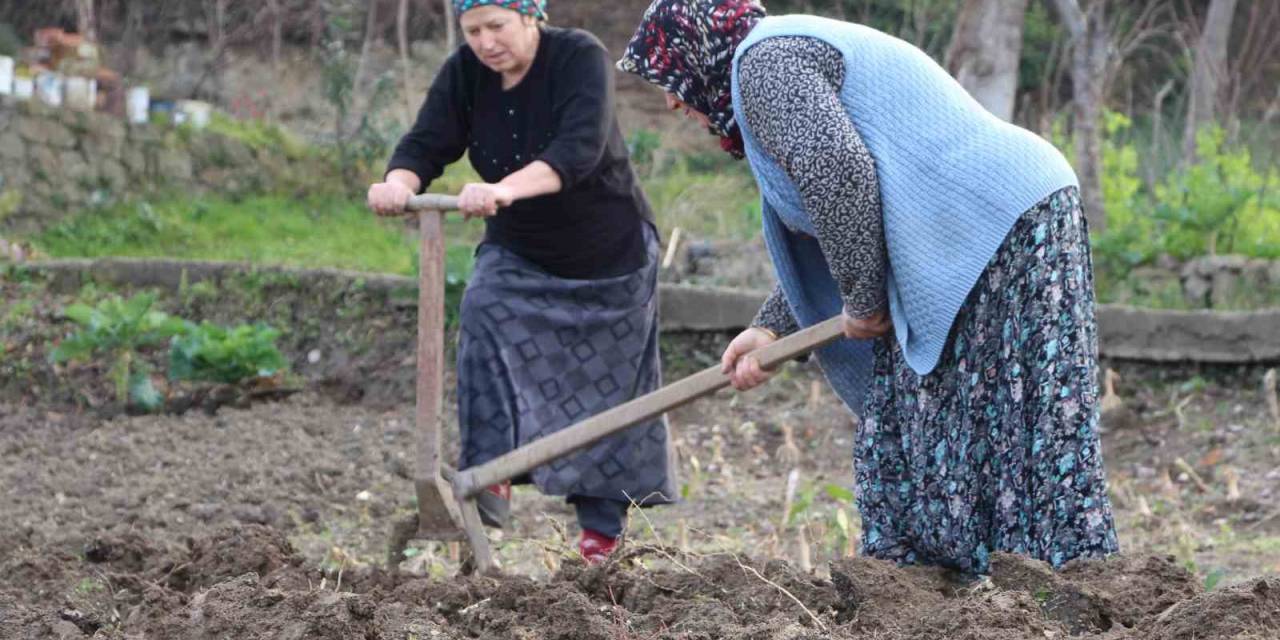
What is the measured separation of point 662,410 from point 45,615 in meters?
1.22

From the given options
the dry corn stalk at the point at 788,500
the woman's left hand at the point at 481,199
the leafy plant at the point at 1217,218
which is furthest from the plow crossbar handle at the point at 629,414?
the leafy plant at the point at 1217,218

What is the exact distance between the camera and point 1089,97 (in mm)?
7453

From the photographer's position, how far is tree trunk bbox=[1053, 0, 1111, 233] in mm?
7434

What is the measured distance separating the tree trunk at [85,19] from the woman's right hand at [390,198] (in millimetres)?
7300

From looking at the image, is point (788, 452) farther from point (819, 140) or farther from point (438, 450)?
point (819, 140)

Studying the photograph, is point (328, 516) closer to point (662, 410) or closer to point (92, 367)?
point (662, 410)

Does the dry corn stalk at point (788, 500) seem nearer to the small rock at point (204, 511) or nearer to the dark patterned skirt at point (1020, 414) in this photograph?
the dark patterned skirt at point (1020, 414)

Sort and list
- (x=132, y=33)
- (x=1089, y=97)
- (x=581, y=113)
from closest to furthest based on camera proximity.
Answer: (x=581, y=113)
(x=1089, y=97)
(x=132, y=33)

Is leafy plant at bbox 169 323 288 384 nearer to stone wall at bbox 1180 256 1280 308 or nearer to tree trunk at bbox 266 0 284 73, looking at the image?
stone wall at bbox 1180 256 1280 308

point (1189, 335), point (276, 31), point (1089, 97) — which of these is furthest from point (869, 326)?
point (276, 31)

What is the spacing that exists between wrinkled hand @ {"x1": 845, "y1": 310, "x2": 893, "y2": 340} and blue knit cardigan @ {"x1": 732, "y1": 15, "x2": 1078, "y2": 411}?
Result: 0.19 feet

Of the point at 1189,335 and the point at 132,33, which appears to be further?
the point at 132,33

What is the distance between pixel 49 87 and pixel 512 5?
21.0 feet

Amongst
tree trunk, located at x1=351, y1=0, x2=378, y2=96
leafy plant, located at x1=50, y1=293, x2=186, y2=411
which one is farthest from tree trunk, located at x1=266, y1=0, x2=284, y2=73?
leafy plant, located at x1=50, y1=293, x2=186, y2=411
